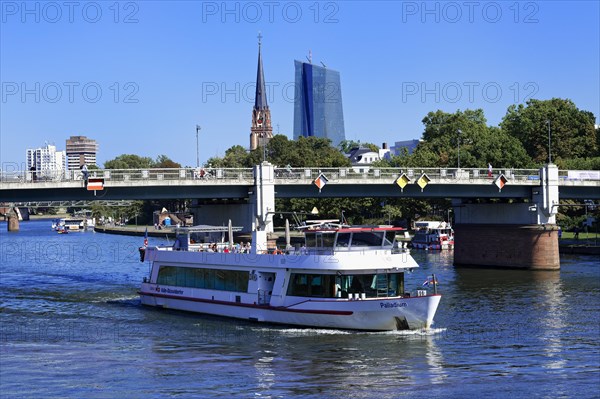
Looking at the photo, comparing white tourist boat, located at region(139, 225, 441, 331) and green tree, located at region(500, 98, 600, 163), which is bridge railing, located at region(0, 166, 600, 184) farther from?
green tree, located at region(500, 98, 600, 163)

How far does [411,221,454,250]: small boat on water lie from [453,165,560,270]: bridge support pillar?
84.6ft

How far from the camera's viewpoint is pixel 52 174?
68438mm

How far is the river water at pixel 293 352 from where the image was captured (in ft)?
121

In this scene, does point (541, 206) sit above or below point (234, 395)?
above

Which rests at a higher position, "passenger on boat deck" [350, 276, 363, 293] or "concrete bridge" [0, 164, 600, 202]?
"concrete bridge" [0, 164, 600, 202]

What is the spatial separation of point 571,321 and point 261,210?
2994 centimetres

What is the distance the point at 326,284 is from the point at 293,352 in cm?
584

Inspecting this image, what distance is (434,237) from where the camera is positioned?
12106cm

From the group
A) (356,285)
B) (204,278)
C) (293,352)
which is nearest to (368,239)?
(356,285)

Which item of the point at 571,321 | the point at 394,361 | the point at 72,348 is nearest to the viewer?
the point at 394,361

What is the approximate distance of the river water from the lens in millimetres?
37031

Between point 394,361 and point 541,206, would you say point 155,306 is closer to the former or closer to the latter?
point 394,361

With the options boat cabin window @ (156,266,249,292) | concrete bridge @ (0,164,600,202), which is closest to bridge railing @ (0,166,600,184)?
concrete bridge @ (0,164,600,202)

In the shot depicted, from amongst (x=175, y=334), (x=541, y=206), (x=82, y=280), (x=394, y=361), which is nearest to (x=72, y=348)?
(x=175, y=334)
